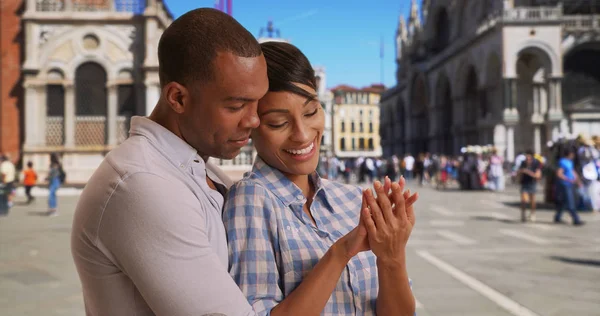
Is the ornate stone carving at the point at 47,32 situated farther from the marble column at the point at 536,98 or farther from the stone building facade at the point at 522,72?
the marble column at the point at 536,98

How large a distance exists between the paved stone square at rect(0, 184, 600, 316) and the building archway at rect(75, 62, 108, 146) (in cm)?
1028

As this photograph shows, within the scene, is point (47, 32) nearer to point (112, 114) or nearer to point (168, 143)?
point (112, 114)

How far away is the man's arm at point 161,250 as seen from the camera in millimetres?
1311

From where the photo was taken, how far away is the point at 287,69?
1.83 m

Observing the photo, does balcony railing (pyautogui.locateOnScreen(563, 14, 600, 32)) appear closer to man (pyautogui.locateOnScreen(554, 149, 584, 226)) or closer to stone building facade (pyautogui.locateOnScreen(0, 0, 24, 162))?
man (pyautogui.locateOnScreen(554, 149, 584, 226))

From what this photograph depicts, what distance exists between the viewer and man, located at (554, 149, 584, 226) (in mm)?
12289

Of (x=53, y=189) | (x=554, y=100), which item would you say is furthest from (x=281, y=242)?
(x=554, y=100)

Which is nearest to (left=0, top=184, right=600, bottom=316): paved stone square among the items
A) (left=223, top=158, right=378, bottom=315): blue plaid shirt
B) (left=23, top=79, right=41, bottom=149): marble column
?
(left=223, top=158, right=378, bottom=315): blue plaid shirt

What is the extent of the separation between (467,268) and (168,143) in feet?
21.8

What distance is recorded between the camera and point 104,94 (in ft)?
76.3

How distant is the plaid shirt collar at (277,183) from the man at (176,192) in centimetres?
20

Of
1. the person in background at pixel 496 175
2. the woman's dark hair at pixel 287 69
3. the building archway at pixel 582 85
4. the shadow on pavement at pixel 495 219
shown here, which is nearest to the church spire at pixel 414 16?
the building archway at pixel 582 85

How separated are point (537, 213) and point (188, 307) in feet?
48.6

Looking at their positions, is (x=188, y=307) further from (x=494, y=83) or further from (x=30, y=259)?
(x=494, y=83)
